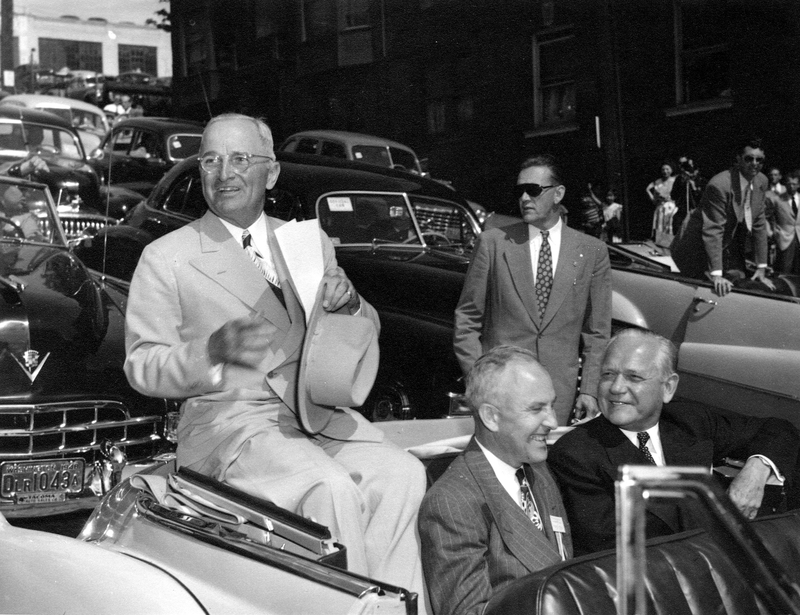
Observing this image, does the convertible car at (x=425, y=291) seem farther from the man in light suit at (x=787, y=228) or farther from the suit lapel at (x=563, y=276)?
the man in light suit at (x=787, y=228)

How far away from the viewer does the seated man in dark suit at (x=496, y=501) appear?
2277 mm

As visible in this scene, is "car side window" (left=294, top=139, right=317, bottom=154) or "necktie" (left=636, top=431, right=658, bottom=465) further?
"car side window" (left=294, top=139, right=317, bottom=154)

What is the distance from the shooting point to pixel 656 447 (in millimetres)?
2953

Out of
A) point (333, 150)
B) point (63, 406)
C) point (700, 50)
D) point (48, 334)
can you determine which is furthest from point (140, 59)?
point (700, 50)

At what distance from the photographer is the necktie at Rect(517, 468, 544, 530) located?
8.35ft

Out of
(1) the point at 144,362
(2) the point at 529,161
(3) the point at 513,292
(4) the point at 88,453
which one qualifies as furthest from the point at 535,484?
(4) the point at 88,453

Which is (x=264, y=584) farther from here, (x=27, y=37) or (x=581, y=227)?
(x=581, y=227)

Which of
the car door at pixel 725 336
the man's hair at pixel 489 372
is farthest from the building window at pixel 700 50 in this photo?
the man's hair at pixel 489 372

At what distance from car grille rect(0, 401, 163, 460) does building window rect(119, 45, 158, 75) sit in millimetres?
1449

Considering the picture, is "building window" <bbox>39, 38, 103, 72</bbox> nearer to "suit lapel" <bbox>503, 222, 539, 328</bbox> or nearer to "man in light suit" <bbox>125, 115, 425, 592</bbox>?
"man in light suit" <bbox>125, 115, 425, 592</bbox>

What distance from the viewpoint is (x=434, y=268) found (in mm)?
5547

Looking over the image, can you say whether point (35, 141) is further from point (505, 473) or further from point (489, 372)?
point (505, 473)

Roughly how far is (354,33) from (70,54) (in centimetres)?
123

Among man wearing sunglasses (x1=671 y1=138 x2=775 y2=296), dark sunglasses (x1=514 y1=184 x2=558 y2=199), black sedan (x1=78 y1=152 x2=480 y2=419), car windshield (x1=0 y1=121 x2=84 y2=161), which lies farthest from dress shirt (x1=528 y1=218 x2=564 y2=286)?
car windshield (x1=0 y1=121 x2=84 y2=161)
